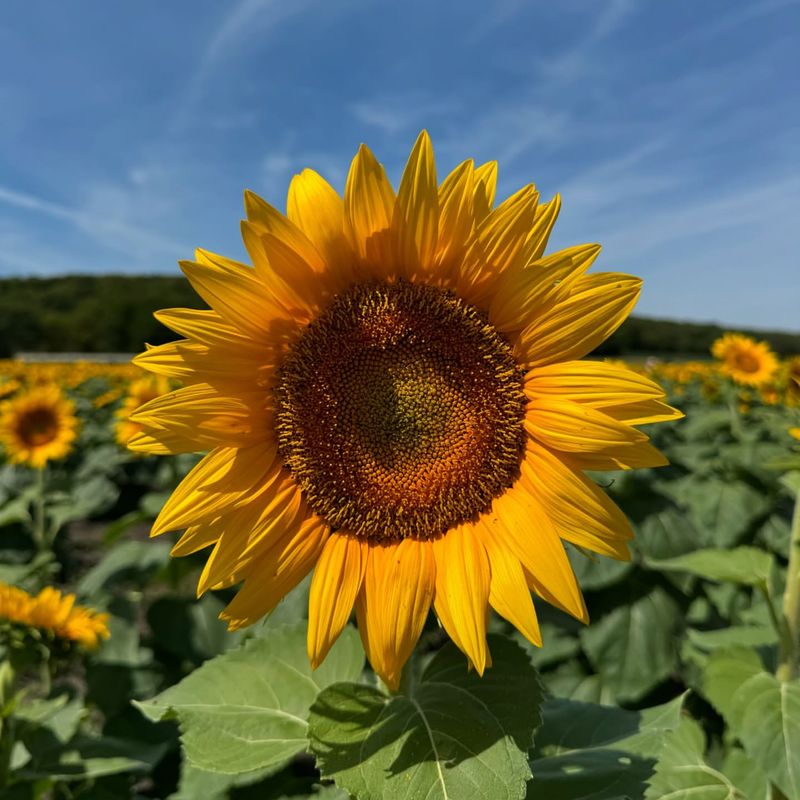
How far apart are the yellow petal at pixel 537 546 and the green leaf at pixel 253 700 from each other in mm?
590

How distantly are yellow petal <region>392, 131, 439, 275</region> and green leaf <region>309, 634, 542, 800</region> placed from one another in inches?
37.4

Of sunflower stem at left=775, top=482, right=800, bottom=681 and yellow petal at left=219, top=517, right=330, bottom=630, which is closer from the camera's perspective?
yellow petal at left=219, top=517, right=330, bottom=630

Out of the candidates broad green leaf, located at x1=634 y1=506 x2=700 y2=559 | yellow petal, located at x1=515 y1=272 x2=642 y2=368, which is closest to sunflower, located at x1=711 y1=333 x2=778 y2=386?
broad green leaf, located at x1=634 y1=506 x2=700 y2=559

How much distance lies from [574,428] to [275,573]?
0.78 meters

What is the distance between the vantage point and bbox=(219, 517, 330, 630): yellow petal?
155cm

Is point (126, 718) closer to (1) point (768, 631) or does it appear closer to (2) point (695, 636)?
(2) point (695, 636)

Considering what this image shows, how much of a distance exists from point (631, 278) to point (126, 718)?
132 inches

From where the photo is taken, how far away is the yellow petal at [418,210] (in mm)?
1481

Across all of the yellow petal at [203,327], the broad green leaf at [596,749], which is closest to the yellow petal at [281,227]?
the yellow petal at [203,327]

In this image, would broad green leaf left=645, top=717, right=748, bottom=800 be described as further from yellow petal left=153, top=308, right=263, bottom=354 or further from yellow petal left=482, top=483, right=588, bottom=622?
yellow petal left=153, top=308, right=263, bottom=354

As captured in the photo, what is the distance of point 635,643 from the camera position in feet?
13.6

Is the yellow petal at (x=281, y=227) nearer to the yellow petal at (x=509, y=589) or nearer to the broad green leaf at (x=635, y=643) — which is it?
the yellow petal at (x=509, y=589)

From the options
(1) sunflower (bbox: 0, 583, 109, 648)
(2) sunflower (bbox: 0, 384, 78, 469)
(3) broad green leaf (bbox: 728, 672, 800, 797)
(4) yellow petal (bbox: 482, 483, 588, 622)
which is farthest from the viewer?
(2) sunflower (bbox: 0, 384, 78, 469)

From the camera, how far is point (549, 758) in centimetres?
180
